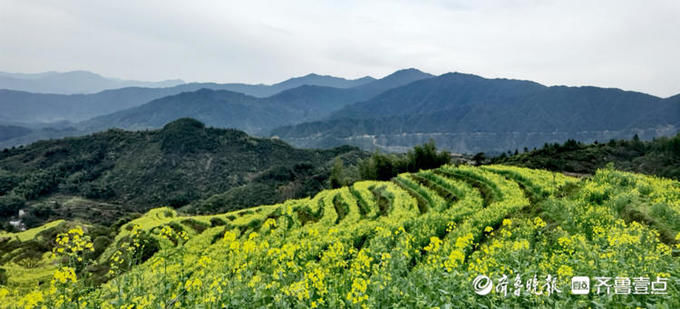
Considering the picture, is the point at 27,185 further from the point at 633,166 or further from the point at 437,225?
the point at 633,166

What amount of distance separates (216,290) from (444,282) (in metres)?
3.74

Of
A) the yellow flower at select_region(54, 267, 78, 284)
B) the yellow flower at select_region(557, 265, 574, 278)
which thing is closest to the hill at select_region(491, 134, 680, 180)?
the yellow flower at select_region(557, 265, 574, 278)

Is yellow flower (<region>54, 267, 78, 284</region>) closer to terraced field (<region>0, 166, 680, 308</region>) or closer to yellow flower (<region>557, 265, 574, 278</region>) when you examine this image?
terraced field (<region>0, 166, 680, 308</region>)

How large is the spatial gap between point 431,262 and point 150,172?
11481 centimetres

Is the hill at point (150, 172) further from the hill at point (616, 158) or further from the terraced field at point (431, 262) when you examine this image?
the terraced field at point (431, 262)

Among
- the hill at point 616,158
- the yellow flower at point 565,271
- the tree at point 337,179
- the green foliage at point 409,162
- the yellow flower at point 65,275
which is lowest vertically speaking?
the tree at point 337,179

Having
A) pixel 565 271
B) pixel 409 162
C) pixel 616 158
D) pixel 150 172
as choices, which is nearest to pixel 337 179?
pixel 409 162

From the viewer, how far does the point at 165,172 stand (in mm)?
108875

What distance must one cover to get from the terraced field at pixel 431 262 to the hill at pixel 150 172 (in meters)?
57.4

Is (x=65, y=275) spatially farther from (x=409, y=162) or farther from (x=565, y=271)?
(x=409, y=162)

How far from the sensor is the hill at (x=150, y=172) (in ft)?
254

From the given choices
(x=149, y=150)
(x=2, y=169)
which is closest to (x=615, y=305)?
(x=149, y=150)

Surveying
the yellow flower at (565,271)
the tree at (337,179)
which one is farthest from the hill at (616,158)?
the yellow flower at (565,271)

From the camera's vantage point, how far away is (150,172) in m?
106
